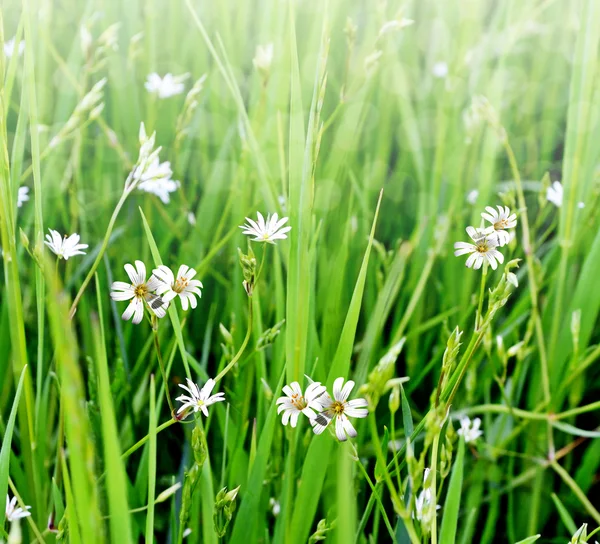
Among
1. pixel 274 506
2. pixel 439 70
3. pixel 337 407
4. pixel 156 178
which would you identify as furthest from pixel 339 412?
pixel 439 70

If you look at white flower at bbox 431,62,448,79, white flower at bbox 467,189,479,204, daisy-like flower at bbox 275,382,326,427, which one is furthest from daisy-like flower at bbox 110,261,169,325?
white flower at bbox 431,62,448,79

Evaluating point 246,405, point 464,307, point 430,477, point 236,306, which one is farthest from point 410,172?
point 430,477

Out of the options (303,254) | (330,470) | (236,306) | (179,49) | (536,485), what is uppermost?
(179,49)

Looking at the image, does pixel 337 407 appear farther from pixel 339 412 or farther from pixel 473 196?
pixel 473 196

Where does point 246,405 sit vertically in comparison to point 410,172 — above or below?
below

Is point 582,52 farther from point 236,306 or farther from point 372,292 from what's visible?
point 236,306
